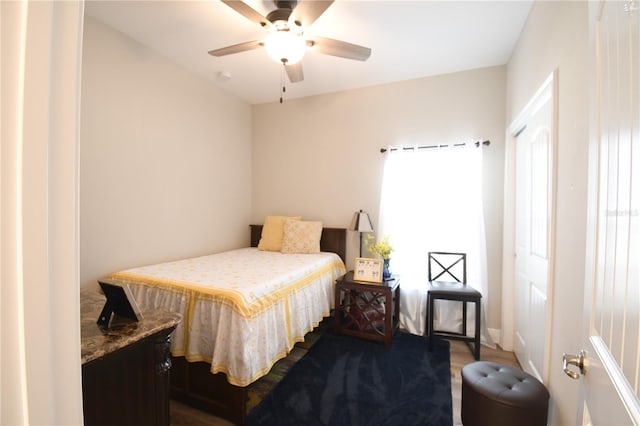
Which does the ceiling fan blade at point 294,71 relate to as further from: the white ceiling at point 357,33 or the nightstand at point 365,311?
the nightstand at point 365,311

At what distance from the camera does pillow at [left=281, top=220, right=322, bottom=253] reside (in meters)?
3.33

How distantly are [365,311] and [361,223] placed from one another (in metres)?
0.94

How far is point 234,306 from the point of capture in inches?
67.8

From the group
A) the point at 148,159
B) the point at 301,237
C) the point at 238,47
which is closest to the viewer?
the point at 238,47

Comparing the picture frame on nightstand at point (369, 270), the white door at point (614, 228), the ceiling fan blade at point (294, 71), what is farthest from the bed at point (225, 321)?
the ceiling fan blade at point (294, 71)

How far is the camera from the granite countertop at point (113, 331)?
2.90ft

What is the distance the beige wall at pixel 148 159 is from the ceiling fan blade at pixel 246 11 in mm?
1392

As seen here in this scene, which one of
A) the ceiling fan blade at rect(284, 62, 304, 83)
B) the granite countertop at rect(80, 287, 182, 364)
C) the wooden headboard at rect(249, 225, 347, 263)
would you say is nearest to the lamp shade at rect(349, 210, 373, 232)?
the wooden headboard at rect(249, 225, 347, 263)

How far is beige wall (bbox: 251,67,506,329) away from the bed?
55.3 inches

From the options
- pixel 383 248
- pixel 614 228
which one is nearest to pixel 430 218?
pixel 383 248

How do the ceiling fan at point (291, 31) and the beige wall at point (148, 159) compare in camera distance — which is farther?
the beige wall at point (148, 159)

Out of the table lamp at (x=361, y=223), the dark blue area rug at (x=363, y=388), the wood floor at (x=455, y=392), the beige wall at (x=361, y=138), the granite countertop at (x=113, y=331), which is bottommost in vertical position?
the wood floor at (x=455, y=392)

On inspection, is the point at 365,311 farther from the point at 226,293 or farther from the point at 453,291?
the point at 226,293

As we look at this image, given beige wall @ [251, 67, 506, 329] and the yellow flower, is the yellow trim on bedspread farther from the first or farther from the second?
beige wall @ [251, 67, 506, 329]
